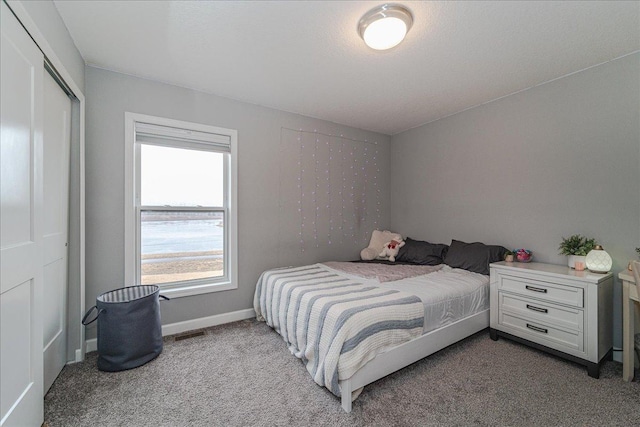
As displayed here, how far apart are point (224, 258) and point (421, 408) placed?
2.29 metres

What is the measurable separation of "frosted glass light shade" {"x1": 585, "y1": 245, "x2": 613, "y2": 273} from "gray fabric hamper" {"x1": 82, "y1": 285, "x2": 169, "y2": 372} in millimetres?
3546

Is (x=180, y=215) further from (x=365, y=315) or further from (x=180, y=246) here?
(x=365, y=315)

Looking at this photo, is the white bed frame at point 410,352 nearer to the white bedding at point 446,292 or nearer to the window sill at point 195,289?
the white bedding at point 446,292

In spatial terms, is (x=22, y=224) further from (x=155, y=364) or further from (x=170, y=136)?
(x=170, y=136)

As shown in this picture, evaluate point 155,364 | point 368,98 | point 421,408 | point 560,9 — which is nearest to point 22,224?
point 155,364

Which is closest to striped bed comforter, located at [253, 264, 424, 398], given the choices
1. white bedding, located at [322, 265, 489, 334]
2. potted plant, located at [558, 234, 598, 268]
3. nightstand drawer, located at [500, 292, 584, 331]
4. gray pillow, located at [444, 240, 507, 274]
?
white bedding, located at [322, 265, 489, 334]

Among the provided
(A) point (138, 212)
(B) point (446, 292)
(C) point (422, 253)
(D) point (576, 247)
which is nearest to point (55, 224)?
(A) point (138, 212)

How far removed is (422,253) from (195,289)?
268 cm

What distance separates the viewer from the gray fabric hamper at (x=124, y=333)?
1.99 metres

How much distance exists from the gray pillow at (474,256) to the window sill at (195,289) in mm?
2503

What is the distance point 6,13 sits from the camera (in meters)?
1.13

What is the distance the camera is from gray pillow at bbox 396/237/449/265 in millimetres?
3326

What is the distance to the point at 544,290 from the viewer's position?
7.25 feet

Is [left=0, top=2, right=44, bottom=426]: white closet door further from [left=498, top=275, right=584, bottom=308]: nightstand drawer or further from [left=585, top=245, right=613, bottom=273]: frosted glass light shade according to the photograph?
[left=585, top=245, right=613, bottom=273]: frosted glass light shade
